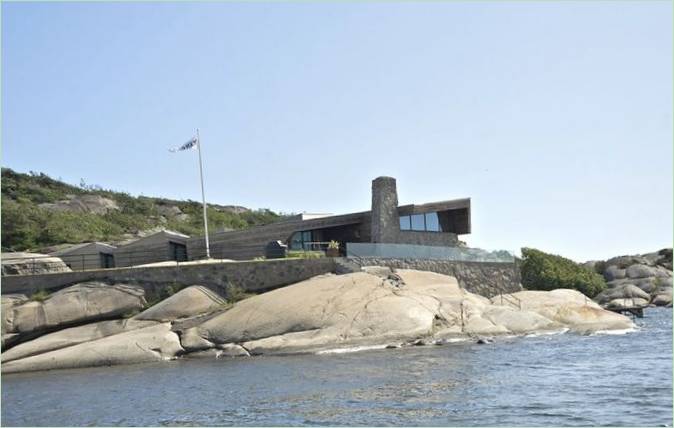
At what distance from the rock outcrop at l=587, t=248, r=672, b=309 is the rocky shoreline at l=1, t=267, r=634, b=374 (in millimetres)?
32464

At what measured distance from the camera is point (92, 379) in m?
27.0

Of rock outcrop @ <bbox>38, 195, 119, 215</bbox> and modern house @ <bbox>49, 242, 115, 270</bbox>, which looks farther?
rock outcrop @ <bbox>38, 195, 119, 215</bbox>

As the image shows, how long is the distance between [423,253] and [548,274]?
101ft

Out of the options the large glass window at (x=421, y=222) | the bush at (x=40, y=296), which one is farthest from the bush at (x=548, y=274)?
the bush at (x=40, y=296)

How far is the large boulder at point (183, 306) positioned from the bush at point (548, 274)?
40.9 m

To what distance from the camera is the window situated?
48.6m

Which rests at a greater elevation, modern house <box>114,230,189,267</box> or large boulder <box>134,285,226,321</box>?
modern house <box>114,230,189,267</box>

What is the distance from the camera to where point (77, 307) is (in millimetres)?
35812

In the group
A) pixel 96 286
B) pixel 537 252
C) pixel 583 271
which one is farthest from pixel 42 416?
pixel 583 271

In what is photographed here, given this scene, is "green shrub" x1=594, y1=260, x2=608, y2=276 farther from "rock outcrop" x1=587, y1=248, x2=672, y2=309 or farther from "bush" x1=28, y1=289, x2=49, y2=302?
"bush" x1=28, y1=289, x2=49, y2=302

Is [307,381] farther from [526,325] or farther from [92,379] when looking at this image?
[526,325]

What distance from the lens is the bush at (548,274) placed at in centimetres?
6969

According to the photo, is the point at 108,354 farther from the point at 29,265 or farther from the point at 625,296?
the point at 625,296

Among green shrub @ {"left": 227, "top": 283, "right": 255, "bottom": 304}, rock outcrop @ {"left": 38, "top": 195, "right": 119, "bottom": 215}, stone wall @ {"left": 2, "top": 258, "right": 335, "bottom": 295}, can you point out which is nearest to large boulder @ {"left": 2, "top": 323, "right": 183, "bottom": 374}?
green shrub @ {"left": 227, "top": 283, "right": 255, "bottom": 304}
